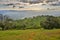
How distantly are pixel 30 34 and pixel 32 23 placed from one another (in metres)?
0.63

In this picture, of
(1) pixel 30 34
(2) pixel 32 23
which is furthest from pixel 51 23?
(1) pixel 30 34

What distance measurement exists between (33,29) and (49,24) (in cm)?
86

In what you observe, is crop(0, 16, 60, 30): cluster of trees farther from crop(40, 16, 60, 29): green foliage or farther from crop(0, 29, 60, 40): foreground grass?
crop(0, 29, 60, 40): foreground grass

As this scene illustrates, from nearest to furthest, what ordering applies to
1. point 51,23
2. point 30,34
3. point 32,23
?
point 30,34 → point 32,23 → point 51,23

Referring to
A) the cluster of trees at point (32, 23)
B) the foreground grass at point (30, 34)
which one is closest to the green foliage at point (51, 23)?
→ the cluster of trees at point (32, 23)

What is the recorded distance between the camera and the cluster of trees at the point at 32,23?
7.30 meters

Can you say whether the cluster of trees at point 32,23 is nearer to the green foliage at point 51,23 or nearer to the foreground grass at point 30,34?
the green foliage at point 51,23

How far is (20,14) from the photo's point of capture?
7535mm

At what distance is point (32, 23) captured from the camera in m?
7.41

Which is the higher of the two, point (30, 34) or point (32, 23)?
point (32, 23)

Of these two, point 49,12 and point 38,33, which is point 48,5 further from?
point 38,33

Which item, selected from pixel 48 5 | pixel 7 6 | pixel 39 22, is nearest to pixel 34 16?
pixel 39 22

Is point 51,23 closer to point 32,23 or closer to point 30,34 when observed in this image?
point 32,23

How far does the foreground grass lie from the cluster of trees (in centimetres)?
26
